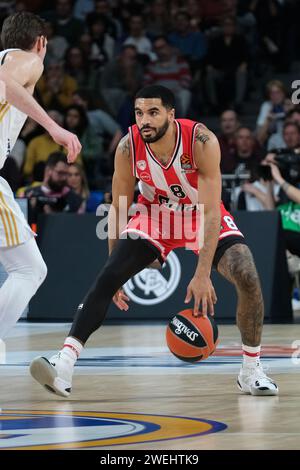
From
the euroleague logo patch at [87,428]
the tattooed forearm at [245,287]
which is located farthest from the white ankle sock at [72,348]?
the tattooed forearm at [245,287]

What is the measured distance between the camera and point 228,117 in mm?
15703

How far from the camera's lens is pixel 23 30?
6.79 metres

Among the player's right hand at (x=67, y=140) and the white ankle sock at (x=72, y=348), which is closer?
the player's right hand at (x=67, y=140)

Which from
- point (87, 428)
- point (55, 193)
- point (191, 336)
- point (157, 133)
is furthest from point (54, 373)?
point (55, 193)

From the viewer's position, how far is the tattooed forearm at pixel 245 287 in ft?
22.3

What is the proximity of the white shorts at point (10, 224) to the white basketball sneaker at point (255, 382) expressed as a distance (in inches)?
60.4

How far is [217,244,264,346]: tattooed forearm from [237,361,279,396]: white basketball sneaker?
0.16m

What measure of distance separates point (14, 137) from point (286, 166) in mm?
6511

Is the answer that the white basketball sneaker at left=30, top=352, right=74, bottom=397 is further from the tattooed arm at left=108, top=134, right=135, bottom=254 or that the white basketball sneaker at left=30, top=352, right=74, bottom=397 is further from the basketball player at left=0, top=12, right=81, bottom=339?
the tattooed arm at left=108, top=134, right=135, bottom=254

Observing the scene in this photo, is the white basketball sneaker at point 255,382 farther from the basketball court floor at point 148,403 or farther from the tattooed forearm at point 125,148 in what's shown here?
the tattooed forearm at point 125,148

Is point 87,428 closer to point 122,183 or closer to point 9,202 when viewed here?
point 9,202

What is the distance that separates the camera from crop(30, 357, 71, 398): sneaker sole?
6.59 m
